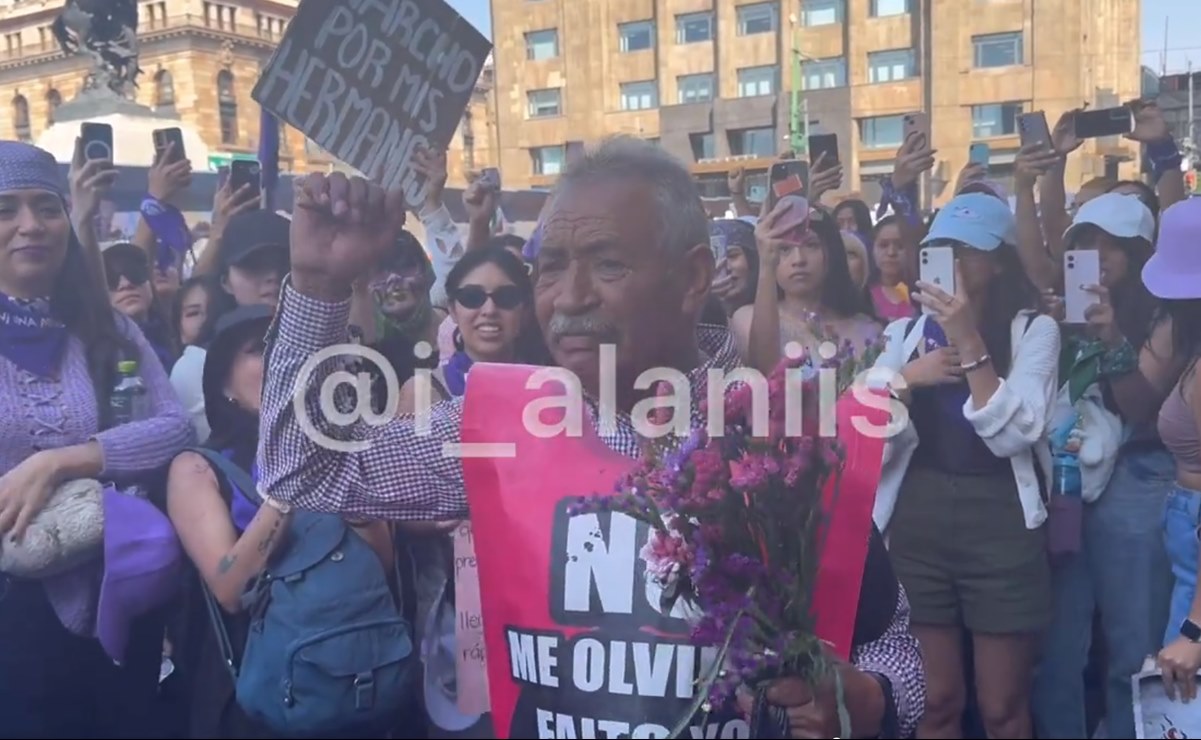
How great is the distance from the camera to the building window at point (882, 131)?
3.56 metres

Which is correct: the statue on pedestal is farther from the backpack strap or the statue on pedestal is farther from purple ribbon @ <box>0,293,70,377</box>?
the backpack strap

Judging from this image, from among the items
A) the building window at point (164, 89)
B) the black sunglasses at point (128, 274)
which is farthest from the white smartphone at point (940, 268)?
the building window at point (164, 89)

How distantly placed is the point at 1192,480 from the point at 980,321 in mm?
636

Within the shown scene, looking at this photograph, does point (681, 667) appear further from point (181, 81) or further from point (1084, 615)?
point (181, 81)

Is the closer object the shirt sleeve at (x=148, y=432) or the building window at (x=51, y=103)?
the shirt sleeve at (x=148, y=432)

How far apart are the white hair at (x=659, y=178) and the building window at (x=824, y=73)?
1.40m

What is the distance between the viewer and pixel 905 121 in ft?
11.5

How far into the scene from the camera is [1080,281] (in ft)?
10.3

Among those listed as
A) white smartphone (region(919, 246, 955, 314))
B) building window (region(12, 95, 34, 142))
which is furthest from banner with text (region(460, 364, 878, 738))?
building window (region(12, 95, 34, 142))

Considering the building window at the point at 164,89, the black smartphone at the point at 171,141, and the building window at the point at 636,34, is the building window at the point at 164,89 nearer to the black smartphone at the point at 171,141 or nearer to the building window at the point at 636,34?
the black smartphone at the point at 171,141

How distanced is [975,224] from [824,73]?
670mm

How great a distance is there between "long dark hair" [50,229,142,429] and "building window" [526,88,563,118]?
47.8 inches

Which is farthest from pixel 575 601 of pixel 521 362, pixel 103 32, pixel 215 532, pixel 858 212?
pixel 103 32

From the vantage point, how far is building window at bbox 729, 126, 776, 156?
3.24 metres
